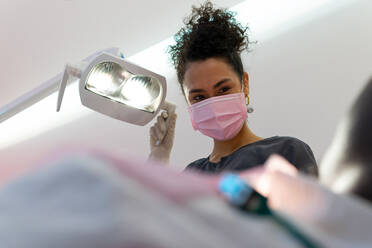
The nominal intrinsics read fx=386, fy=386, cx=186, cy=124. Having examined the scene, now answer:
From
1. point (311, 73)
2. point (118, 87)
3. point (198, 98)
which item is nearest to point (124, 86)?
point (118, 87)

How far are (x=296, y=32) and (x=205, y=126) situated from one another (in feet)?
2.74

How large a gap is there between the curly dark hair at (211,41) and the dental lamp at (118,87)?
0.32 m

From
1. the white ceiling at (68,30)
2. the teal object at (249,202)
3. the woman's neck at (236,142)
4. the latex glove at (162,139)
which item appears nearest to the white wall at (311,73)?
the latex glove at (162,139)

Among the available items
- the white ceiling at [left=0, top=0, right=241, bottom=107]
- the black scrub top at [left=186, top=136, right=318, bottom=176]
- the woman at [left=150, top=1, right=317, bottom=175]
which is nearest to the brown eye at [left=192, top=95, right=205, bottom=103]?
the woman at [left=150, top=1, right=317, bottom=175]

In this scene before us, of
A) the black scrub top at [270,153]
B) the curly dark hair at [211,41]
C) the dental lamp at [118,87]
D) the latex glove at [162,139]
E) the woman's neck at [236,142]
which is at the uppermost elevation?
the curly dark hair at [211,41]

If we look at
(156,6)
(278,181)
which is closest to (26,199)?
(278,181)

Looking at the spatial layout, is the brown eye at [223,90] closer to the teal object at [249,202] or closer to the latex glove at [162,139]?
the latex glove at [162,139]

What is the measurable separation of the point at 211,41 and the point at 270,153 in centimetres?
49

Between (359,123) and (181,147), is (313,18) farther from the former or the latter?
(359,123)

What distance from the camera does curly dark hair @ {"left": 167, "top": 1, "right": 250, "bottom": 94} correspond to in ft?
4.59

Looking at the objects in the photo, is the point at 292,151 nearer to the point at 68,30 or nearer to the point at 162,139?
the point at 162,139

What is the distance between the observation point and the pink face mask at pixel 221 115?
1.31 metres

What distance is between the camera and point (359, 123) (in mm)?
474

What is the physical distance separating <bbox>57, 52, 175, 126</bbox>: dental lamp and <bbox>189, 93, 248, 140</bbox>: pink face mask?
0.22m
